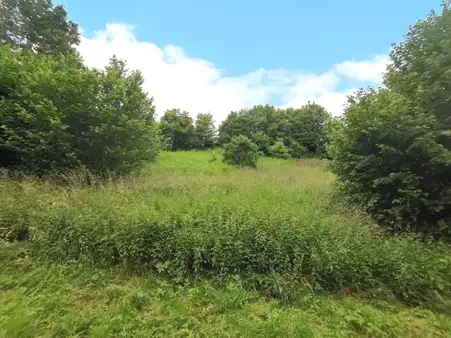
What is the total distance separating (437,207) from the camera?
4125 mm

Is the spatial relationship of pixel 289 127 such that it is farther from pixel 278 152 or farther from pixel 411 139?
pixel 411 139

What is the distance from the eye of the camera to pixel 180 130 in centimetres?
2917

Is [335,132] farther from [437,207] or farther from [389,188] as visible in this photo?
[437,207]

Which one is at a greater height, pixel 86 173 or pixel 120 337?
pixel 86 173

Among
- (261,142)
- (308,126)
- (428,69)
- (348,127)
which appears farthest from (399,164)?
(308,126)

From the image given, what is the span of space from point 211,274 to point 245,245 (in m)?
0.57

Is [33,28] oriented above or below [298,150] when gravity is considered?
above

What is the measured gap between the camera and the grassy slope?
8.18 feet

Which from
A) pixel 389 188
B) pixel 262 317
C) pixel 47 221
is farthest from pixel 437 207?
pixel 47 221

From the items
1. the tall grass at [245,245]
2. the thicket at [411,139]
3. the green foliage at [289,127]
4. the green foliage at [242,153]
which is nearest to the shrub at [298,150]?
the green foliage at [289,127]

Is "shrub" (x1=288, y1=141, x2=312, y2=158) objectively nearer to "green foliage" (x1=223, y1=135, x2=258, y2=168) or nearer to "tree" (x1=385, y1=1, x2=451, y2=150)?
"green foliage" (x1=223, y1=135, x2=258, y2=168)

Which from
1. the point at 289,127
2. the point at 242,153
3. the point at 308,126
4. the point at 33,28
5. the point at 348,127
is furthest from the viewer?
the point at 289,127

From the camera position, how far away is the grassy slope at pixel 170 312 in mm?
2494

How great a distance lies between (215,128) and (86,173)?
2704 cm
